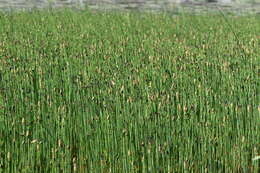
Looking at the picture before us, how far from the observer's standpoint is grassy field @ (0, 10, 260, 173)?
4.19 m

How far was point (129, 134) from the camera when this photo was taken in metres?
4.50

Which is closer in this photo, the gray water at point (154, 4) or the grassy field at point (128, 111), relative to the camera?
the grassy field at point (128, 111)

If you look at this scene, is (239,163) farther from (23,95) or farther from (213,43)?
(213,43)

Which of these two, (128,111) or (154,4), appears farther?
(154,4)

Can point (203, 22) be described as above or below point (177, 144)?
above

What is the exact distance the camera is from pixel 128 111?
4.73 meters

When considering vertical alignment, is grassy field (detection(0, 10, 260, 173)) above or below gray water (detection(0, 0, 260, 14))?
below

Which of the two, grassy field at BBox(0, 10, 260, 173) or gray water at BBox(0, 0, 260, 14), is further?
gray water at BBox(0, 0, 260, 14)

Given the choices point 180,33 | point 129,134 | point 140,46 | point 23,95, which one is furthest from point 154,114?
point 180,33

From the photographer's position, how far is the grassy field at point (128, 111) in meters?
4.19

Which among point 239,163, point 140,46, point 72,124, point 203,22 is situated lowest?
point 239,163

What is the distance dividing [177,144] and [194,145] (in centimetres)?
15

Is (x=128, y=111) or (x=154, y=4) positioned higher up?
(x=154, y=4)

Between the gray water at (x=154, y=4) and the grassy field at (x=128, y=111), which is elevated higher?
the gray water at (x=154, y=4)
